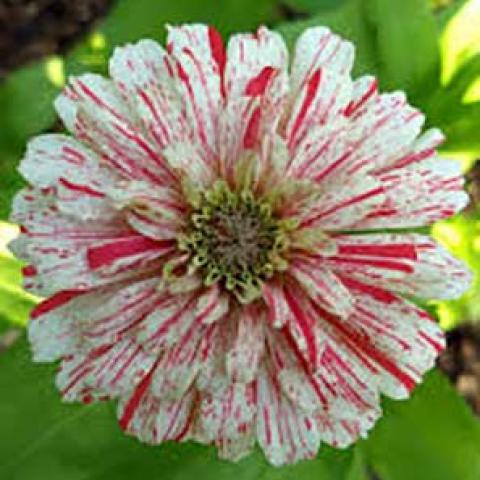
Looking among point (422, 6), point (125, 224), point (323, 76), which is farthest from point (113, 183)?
point (422, 6)

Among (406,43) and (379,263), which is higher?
(406,43)

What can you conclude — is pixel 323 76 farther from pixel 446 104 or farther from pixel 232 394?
pixel 446 104

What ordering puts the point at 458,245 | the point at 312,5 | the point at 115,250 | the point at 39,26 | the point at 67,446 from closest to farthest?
the point at 115,250
the point at 67,446
the point at 458,245
the point at 312,5
the point at 39,26

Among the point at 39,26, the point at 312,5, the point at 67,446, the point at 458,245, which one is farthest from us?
the point at 39,26

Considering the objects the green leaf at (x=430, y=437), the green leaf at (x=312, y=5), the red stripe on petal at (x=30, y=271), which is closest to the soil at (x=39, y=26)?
the green leaf at (x=312, y=5)

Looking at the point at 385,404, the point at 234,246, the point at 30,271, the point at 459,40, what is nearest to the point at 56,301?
the point at 30,271

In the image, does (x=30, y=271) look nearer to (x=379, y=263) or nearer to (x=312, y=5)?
(x=379, y=263)
